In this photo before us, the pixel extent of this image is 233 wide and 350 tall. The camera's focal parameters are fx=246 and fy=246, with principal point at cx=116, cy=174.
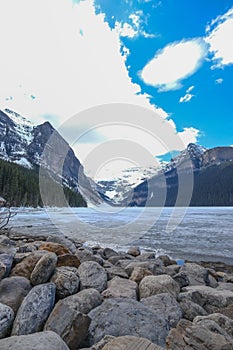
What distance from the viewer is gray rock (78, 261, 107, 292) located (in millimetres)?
4875

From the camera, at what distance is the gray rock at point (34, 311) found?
11.2 feet

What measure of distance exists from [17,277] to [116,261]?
4913 mm

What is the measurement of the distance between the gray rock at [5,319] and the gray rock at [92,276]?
1484 mm

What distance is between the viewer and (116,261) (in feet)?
29.1

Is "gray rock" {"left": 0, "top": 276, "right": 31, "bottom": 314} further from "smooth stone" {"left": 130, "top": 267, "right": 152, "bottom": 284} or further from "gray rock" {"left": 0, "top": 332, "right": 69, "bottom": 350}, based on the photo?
"smooth stone" {"left": 130, "top": 267, "right": 152, "bottom": 284}

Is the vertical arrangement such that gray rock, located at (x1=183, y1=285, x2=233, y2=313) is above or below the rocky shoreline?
below

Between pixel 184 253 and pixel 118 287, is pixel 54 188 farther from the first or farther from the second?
pixel 118 287

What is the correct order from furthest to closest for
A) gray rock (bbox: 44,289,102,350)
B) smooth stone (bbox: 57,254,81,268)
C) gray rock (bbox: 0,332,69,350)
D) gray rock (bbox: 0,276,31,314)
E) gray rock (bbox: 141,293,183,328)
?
smooth stone (bbox: 57,254,81,268), gray rock (bbox: 141,293,183,328), gray rock (bbox: 0,276,31,314), gray rock (bbox: 44,289,102,350), gray rock (bbox: 0,332,69,350)

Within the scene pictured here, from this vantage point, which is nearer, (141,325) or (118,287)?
(141,325)

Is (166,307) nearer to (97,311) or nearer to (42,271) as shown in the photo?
(97,311)

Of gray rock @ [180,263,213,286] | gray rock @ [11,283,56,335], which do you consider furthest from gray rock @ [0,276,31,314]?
gray rock @ [180,263,213,286]

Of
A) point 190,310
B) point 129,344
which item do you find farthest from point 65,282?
point 190,310

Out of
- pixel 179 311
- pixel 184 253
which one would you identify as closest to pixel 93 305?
pixel 179 311

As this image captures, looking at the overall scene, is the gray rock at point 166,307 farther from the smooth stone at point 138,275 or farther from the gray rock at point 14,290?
the gray rock at point 14,290
